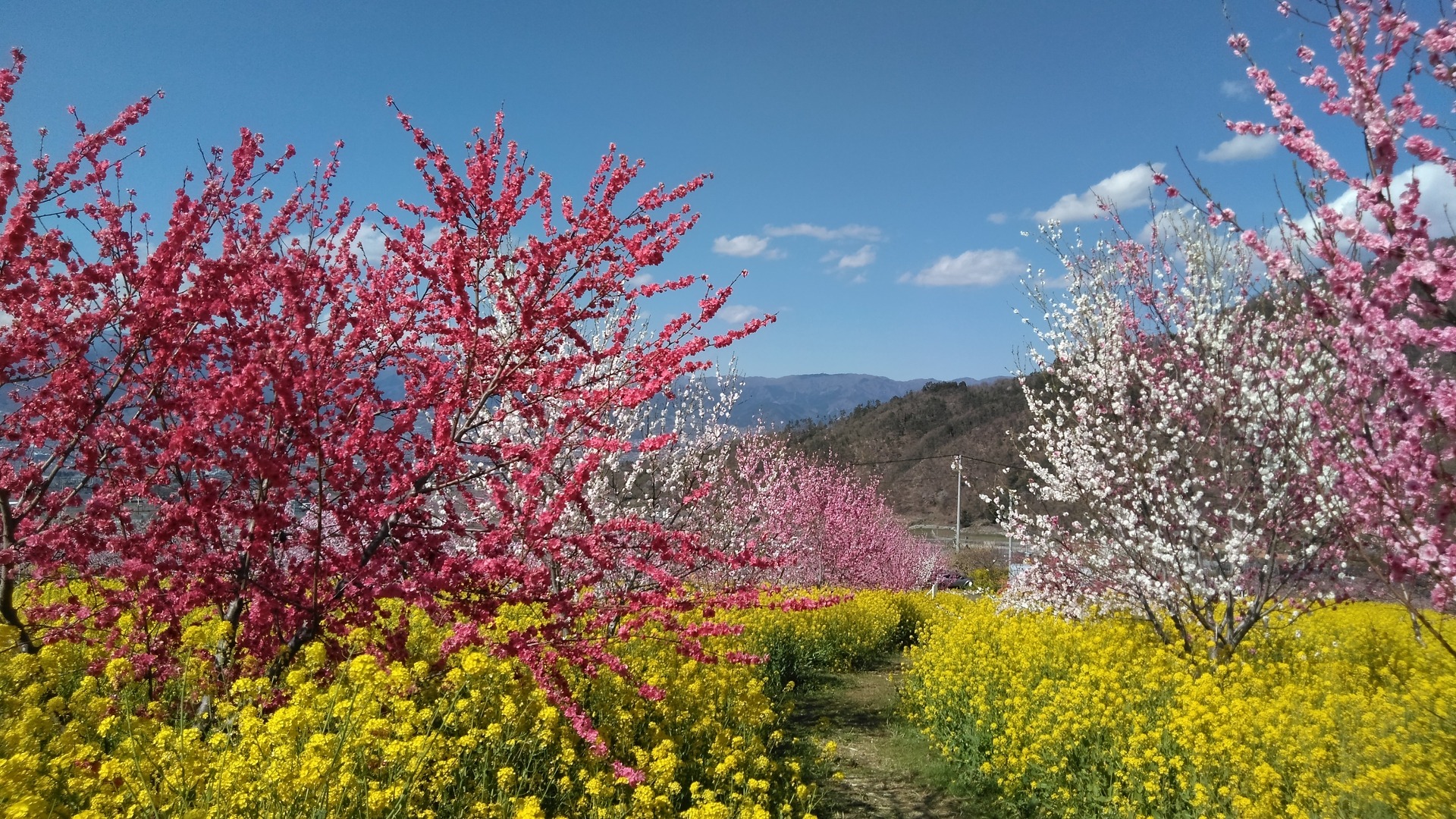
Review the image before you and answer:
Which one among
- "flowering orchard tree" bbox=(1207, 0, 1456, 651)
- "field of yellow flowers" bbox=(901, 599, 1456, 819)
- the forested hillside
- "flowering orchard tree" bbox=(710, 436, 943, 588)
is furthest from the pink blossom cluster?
the forested hillside

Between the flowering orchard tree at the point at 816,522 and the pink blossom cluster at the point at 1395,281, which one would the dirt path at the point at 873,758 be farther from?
the pink blossom cluster at the point at 1395,281

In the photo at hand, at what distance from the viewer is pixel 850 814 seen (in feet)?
21.2

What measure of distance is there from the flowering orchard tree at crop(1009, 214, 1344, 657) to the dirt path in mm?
A: 2942

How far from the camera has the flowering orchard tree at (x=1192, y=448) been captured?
7.07 meters

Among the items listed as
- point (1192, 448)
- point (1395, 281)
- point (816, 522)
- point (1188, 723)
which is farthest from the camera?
point (816, 522)

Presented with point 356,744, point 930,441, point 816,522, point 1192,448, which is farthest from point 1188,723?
point 930,441

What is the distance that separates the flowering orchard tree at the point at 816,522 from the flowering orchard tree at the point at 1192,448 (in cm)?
614

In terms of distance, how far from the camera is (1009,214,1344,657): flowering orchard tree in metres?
7.07

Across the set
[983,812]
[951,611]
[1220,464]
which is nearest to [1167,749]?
[983,812]

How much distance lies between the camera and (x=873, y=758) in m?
8.43

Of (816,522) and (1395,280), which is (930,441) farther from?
(1395,280)

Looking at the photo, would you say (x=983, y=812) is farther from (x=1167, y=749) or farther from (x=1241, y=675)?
(x=1241, y=675)

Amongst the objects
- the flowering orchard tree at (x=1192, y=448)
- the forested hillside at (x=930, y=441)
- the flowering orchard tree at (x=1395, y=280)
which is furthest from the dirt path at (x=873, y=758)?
the forested hillside at (x=930, y=441)

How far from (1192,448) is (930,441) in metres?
58.9
